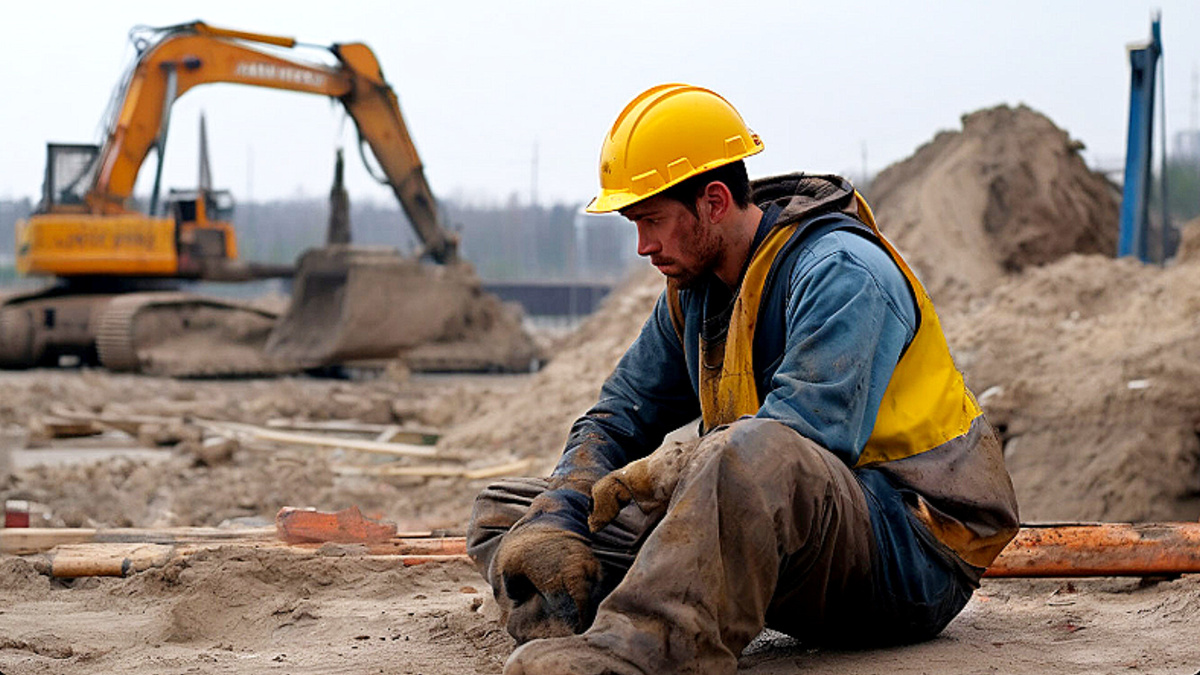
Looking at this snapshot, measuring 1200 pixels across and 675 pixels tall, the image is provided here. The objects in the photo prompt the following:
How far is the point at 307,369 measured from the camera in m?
15.3

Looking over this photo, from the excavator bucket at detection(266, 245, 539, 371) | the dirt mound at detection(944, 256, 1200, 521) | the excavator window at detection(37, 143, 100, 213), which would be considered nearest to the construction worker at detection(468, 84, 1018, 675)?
the dirt mound at detection(944, 256, 1200, 521)

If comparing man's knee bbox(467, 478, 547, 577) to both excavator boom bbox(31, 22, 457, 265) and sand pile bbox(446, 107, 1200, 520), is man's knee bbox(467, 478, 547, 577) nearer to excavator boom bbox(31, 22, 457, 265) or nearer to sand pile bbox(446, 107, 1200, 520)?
sand pile bbox(446, 107, 1200, 520)

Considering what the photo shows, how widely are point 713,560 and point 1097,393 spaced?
15.4 ft

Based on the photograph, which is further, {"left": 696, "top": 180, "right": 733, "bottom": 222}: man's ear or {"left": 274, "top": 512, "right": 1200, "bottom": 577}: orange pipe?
{"left": 274, "top": 512, "right": 1200, "bottom": 577}: orange pipe

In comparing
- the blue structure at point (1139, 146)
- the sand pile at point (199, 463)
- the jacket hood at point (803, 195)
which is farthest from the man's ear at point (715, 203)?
the blue structure at point (1139, 146)

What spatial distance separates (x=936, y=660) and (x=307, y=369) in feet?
43.6

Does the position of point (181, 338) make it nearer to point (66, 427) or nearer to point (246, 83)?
point (246, 83)

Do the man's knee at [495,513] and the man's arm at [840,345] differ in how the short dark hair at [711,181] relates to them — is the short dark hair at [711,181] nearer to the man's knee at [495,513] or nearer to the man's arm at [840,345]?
the man's arm at [840,345]

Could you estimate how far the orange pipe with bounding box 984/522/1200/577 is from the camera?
3330 millimetres

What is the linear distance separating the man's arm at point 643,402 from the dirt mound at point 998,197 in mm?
8005

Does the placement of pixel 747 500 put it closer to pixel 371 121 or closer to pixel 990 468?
pixel 990 468

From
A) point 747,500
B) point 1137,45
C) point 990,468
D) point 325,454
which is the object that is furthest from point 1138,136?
point 747,500

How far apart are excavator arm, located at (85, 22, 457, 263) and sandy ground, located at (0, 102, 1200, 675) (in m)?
2.40

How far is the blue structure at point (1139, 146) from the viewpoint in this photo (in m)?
10.4
